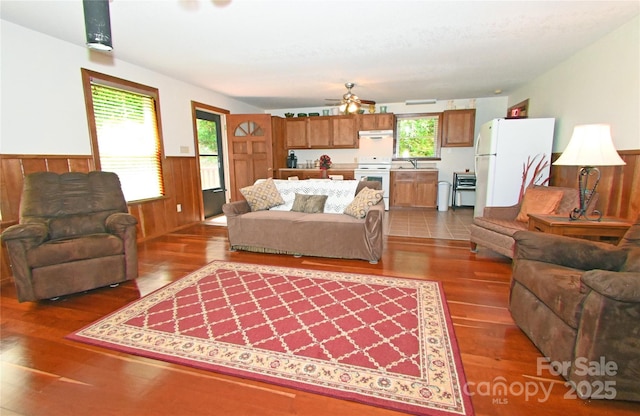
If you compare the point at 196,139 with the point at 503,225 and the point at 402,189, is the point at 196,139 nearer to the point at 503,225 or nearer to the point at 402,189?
the point at 402,189

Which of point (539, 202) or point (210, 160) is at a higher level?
point (210, 160)

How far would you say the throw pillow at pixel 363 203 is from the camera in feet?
11.0

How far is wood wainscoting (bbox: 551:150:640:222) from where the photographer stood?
2.55 meters

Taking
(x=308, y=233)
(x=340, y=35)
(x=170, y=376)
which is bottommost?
A: (x=170, y=376)

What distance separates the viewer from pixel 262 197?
3.96m

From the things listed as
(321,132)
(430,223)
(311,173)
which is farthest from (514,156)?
(321,132)

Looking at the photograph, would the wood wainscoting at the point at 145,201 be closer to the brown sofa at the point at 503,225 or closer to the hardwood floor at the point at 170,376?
the hardwood floor at the point at 170,376

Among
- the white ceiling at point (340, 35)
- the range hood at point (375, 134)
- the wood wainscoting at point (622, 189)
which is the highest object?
the white ceiling at point (340, 35)

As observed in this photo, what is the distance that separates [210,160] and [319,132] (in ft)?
8.77

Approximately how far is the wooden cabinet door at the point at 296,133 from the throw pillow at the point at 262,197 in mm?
3352

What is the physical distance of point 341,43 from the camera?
317 cm

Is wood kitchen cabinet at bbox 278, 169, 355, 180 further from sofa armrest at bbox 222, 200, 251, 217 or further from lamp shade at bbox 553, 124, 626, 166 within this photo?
lamp shade at bbox 553, 124, 626, 166

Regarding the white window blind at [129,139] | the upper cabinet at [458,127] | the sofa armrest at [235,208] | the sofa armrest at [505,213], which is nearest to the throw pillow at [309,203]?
the sofa armrest at [235,208]

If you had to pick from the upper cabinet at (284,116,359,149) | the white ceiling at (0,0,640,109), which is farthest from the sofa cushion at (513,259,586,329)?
the upper cabinet at (284,116,359,149)
